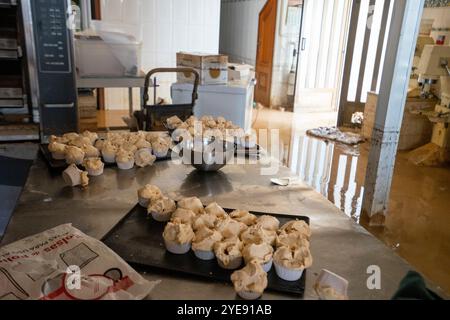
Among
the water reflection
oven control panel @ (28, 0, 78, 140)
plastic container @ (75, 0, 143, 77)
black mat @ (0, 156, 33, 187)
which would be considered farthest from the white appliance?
black mat @ (0, 156, 33, 187)

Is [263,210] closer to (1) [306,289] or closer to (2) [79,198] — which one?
(1) [306,289]

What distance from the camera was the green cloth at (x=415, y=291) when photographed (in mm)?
713

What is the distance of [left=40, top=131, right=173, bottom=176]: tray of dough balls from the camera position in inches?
62.8

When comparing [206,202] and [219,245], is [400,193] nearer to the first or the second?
[206,202]

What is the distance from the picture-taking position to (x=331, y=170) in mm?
4031

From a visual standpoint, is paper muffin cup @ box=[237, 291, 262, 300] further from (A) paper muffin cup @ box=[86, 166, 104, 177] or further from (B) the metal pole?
(B) the metal pole

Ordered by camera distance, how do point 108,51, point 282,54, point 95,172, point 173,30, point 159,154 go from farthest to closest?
point 282,54, point 173,30, point 108,51, point 159,154, point 95,172

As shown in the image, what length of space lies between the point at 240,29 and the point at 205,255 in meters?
7.46

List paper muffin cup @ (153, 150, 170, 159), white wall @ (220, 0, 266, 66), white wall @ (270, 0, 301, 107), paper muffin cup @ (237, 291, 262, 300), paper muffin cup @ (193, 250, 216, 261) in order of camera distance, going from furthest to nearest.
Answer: white wall @ (220, 0, 266, 66)
white wall @ (270, 0, 301, 107)
paper muffin cup @ (153, 150, 170, 159)
paper muffin cup @ (193, 250, 216, 261)
paper muffin cup @ (237, 291, 262, 300)

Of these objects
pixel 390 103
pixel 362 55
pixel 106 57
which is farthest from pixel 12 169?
pixel 362 55

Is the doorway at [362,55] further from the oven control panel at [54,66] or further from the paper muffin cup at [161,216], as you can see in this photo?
the paper muffin cup at [161,216]

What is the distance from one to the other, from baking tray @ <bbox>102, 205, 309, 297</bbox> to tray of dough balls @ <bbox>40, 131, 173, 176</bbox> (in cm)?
46

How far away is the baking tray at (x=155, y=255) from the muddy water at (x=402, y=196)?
1.60 metres

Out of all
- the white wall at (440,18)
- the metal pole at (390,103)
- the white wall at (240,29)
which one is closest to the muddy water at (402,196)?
the metal pole at (390,103)
